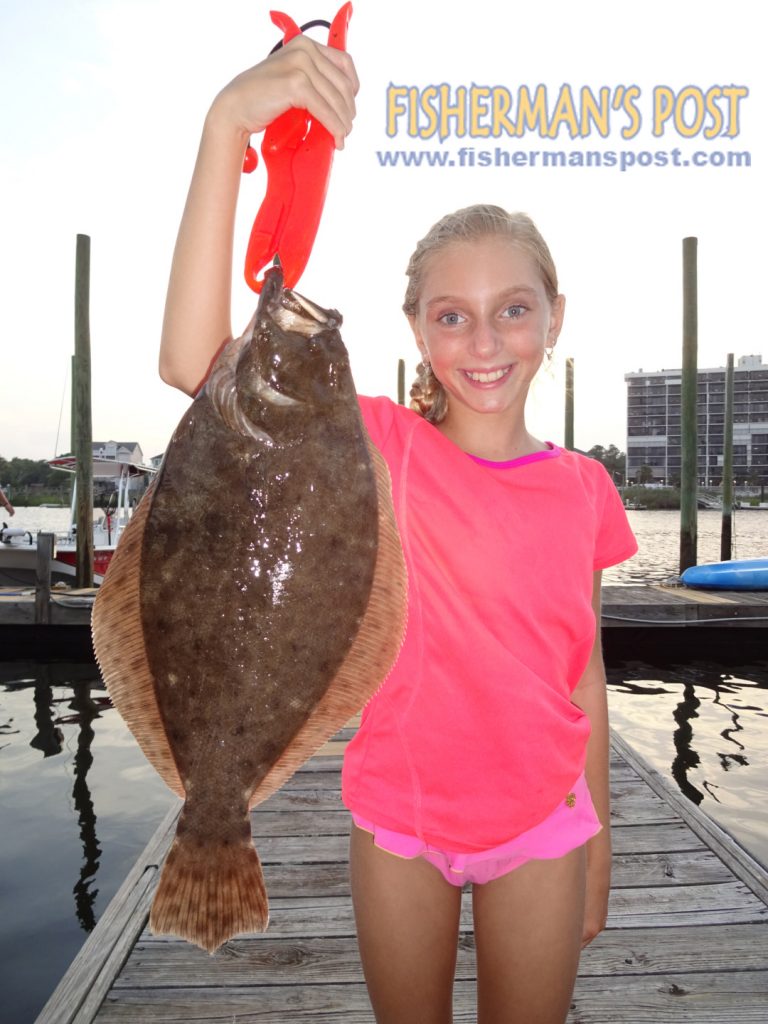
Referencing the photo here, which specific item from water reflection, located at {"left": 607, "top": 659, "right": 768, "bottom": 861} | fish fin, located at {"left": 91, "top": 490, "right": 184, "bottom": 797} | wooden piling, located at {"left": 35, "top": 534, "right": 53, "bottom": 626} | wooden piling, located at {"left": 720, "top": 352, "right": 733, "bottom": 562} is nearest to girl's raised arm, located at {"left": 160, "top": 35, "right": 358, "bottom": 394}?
fish fin, located at {"left": 91, "top": 490, "right": 184, "bottom": 797}

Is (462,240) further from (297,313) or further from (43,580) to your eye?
(43,580)

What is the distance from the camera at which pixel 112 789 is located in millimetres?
8234

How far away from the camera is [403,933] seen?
1751mm

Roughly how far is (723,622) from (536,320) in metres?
11.3

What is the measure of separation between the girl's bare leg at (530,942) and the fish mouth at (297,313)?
50.9 inches

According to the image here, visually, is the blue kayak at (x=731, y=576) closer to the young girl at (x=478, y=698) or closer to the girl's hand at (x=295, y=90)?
the young girl at (x=478, y=698)

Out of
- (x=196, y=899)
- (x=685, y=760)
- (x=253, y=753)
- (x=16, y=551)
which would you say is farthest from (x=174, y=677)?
(x=16, y=551)

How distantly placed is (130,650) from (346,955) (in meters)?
2.65

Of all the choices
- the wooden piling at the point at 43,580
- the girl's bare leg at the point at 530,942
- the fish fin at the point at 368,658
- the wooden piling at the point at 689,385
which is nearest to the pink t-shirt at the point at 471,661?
the girl's bare leg at the point at 530,942

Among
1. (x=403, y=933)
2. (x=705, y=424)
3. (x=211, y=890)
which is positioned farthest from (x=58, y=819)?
(x=705, y=424)

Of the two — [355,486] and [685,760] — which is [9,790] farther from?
[355,486]

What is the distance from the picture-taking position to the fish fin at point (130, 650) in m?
1.44

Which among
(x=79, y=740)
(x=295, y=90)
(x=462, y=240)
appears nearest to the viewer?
(x=295, y=90)

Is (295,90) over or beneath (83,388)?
beneath
